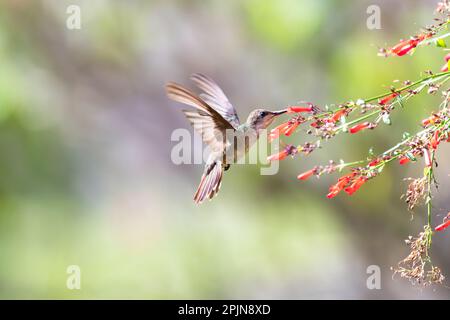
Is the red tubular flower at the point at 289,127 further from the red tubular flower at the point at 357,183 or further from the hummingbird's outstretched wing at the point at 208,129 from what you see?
the hummingbird's outstretched wing at the point at 208,129

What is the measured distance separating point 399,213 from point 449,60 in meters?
2.83

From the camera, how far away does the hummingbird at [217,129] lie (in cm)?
158

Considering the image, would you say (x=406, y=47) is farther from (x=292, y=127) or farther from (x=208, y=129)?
(x=208, y=129)

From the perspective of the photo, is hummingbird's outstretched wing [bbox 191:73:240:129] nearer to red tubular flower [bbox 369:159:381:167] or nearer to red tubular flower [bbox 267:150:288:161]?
red tubular flower [bbox 267:150:288:161]

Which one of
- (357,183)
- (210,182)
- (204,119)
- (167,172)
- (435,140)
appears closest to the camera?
(435,140)

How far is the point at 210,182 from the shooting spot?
180 cm

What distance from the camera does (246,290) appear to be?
4059 mm

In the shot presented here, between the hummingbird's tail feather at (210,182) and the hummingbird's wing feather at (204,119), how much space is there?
63mm

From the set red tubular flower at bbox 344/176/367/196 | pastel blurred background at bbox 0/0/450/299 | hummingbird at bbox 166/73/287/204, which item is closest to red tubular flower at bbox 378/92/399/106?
red tubular flower at bbox 344/176/367/196

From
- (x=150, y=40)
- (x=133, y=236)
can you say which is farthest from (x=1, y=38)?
(x=133, y=236)

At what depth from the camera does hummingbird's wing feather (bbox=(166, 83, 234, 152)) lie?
143cm

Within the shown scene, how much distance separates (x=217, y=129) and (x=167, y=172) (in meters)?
2.42

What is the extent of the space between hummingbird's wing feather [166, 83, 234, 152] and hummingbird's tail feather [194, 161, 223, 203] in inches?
2.5

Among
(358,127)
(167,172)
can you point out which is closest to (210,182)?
(358,127)
